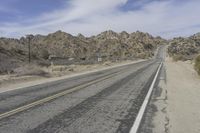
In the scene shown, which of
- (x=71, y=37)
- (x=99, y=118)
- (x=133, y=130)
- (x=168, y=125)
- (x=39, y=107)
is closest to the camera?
(x=133, y=130)

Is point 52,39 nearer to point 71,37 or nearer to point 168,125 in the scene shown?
point 71,37

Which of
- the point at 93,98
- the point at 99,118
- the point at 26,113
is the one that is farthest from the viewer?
the point at 93,98

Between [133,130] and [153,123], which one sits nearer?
[133,130]

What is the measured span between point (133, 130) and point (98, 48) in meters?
189

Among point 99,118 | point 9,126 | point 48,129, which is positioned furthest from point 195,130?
point 9,126

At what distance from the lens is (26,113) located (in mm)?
10695

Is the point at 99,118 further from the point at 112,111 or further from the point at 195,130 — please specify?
the point at 195,130

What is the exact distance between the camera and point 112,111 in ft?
37.2

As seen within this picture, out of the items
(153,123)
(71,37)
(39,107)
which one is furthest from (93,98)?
(71,37)

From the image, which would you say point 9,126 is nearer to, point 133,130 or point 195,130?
point 133,130

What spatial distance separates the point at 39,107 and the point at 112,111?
8.26ft

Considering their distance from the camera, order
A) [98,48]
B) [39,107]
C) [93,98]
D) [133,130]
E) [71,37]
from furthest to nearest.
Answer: [98,48], [71,37], [93,98], [39,107], [133,130]

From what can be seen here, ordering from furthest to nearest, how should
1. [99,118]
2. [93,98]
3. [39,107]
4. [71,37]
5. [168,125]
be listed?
1. [71,37]
2. [93,98]
3. [39,107]
4. [99,118]
5. [168,125]

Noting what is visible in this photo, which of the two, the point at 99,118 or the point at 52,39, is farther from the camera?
the point at 52,39
